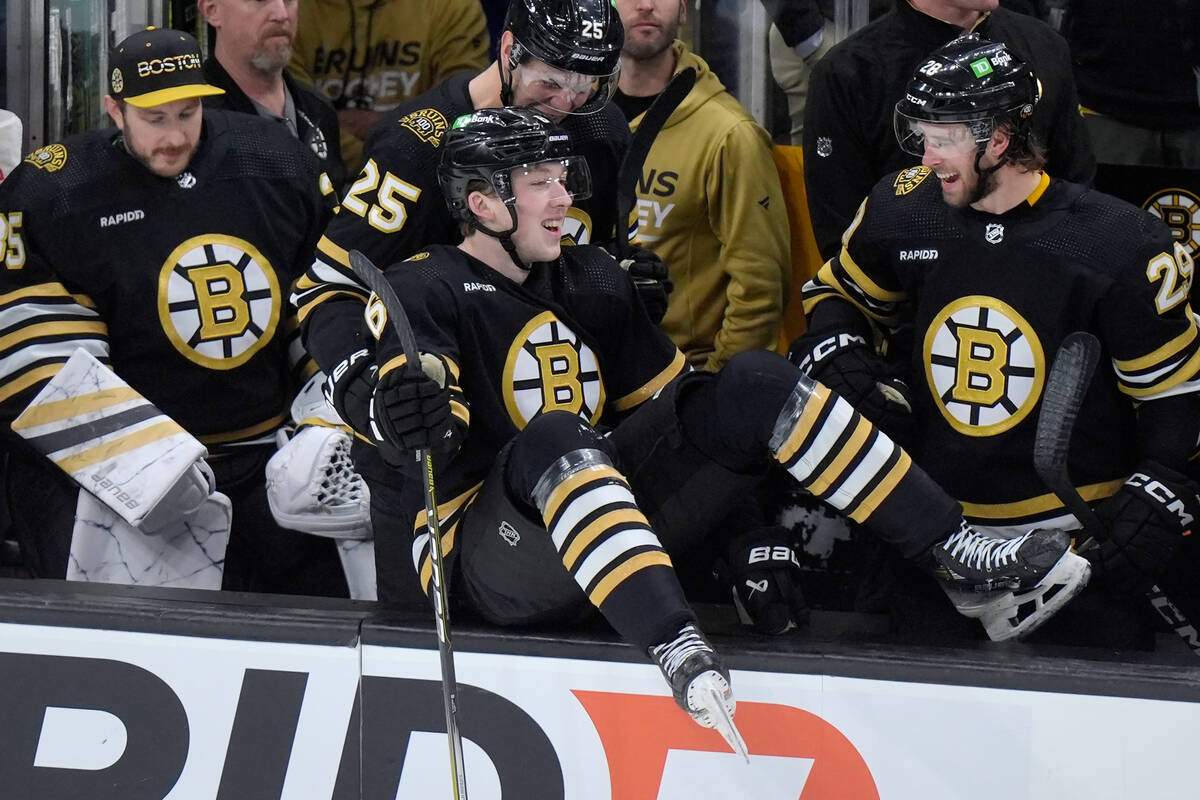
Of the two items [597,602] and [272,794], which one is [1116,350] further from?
[272,794]

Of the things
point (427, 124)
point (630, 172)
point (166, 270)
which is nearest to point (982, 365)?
point (630, 172)

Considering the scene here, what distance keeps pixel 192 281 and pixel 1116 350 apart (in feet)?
5.79

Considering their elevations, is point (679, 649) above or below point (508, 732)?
above

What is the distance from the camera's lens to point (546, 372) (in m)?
2.69

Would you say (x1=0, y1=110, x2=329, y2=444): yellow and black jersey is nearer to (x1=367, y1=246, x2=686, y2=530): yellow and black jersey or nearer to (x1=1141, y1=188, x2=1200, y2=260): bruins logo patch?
(x1=367, y1=246, x2=686, y2=530): yellow and black jersey

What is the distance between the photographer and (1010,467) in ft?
9.30

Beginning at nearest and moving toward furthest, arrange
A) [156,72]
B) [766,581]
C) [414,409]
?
[414,409] → [766,581] → [156,72]

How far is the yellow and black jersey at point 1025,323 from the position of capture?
274 cm

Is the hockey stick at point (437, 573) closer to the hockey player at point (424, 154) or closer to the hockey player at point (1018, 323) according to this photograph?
the hockey player at point (424, 154)

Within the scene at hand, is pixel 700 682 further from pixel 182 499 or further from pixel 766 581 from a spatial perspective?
pixel 182 499

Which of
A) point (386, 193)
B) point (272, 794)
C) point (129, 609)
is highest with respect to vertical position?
point (386, 193)

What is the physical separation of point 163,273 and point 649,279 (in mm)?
995

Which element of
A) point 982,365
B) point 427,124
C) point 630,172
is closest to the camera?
point 982,365

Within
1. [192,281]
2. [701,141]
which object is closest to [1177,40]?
[701,141]
